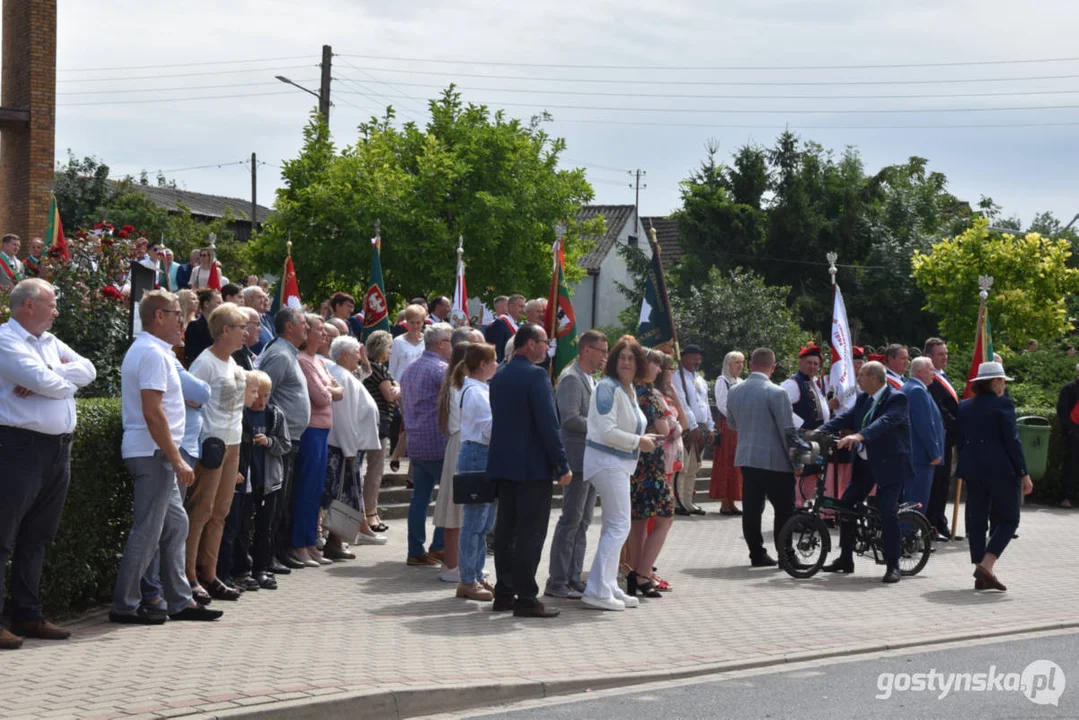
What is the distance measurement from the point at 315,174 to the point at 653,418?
960 inches

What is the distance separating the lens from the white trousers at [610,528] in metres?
9.91

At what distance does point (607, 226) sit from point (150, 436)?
57840 millimetres

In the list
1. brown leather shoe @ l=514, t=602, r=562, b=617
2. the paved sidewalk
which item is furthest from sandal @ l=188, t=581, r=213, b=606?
brown leather shoe @ l=514, t=602, r=562, b=617

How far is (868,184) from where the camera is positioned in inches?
2029

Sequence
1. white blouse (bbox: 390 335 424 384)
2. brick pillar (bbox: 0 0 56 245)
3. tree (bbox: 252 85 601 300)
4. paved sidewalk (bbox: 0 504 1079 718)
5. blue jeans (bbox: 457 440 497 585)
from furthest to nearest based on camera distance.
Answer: tree (bbox: 252 85 601 300)
brick pillar (bbox: 0 0 56 245)
white blouse (bbox: 390 335 424 384)
blue jeans (bbox: 457 440 497 585)
paved sidewalk (bbox: 0 504 1079 718)

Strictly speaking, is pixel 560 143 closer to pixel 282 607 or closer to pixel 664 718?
pixel 282 607

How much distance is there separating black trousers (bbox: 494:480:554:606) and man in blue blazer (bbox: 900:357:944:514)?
215 inches

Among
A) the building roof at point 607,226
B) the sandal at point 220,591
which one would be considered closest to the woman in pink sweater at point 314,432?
the sandal at point 220,591

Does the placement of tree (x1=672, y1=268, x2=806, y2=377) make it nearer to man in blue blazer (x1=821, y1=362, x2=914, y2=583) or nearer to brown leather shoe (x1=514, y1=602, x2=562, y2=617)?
man in blue blazer (x1=821, y1=362, x2=914, y2=583)

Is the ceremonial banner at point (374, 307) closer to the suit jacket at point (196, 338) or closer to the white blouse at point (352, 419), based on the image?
the white blouse at point (352, 419)

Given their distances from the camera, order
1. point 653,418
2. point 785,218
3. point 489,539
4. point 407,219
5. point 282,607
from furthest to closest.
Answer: point 785,218 → point 407,219 → point 489,539 → point 653,418 → point 282,607

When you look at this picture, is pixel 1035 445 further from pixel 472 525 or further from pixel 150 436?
pixel 150 436

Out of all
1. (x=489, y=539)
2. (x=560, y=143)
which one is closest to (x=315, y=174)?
(x=560, y=143)

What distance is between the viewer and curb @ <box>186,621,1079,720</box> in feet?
21.5
